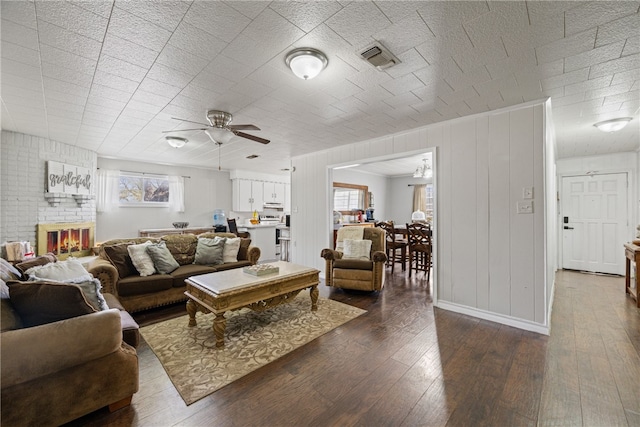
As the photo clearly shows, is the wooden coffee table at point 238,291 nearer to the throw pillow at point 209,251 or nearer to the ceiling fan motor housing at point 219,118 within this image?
the throw pillow at point 209,251

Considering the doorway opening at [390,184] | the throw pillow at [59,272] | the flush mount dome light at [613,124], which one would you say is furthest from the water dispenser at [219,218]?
the flush mount dome light at [613,124]

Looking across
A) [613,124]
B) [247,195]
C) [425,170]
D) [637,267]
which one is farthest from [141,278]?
[637,267]

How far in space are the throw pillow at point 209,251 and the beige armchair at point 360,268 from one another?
1580 mm

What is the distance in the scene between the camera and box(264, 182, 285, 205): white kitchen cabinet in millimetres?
8141

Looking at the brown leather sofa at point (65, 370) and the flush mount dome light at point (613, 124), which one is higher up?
the flush mount dome light at point (613, 124)

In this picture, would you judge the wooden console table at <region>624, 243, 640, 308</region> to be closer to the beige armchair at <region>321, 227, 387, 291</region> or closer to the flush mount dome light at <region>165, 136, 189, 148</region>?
the beige armchair at <region>321, 227, 387, 291</region>

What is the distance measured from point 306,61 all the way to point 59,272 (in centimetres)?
241

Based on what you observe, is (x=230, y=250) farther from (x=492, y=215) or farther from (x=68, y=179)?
(x=492, y=215)

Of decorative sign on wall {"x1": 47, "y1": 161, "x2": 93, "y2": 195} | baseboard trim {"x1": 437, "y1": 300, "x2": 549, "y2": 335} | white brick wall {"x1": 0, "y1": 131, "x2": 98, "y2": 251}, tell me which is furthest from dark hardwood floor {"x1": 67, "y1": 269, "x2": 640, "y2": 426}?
decorative sign on wall {"x1": 47, "y1": 161, "x2": 93, "y2": 195}

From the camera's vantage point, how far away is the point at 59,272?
6.55 feet

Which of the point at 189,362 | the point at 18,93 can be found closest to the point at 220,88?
the point at 18,93

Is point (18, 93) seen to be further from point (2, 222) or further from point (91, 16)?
point (2, 222)

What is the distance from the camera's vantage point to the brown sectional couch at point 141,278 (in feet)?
9.68

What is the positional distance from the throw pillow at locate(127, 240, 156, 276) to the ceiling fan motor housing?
184 cm
